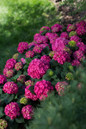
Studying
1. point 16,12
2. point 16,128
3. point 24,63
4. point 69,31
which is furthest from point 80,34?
point 16,12

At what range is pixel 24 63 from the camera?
3334 mm

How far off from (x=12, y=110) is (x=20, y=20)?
12.2 feet

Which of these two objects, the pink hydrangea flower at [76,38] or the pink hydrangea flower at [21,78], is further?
the pink hydrangea flower at [76,38]

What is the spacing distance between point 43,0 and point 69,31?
273 centimetres

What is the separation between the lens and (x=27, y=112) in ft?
8.19

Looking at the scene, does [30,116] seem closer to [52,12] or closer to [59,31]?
[59,31]

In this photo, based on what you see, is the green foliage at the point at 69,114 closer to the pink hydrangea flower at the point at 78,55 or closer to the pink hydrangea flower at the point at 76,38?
the pink hydrangea flower at the point at 78,55

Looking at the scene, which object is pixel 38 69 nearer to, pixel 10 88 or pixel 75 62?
pixel 10 88

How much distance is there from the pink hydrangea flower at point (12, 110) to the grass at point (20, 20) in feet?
6.65

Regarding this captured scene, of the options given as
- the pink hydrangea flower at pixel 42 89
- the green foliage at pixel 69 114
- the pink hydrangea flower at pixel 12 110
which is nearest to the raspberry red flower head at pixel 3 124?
the pink hydrangea flower at pixel 12 110

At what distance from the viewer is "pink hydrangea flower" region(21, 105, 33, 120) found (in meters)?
2.49

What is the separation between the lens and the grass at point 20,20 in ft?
16.3

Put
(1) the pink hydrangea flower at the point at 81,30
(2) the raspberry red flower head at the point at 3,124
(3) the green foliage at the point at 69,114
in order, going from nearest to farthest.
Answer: (3) the green foliage at the point at 69,114 → (2) the raspberry red flower head at the point at 3,124 → (1) the pink hydrangea flower at the point at 81,30

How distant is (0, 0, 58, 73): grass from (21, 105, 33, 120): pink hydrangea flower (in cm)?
207
